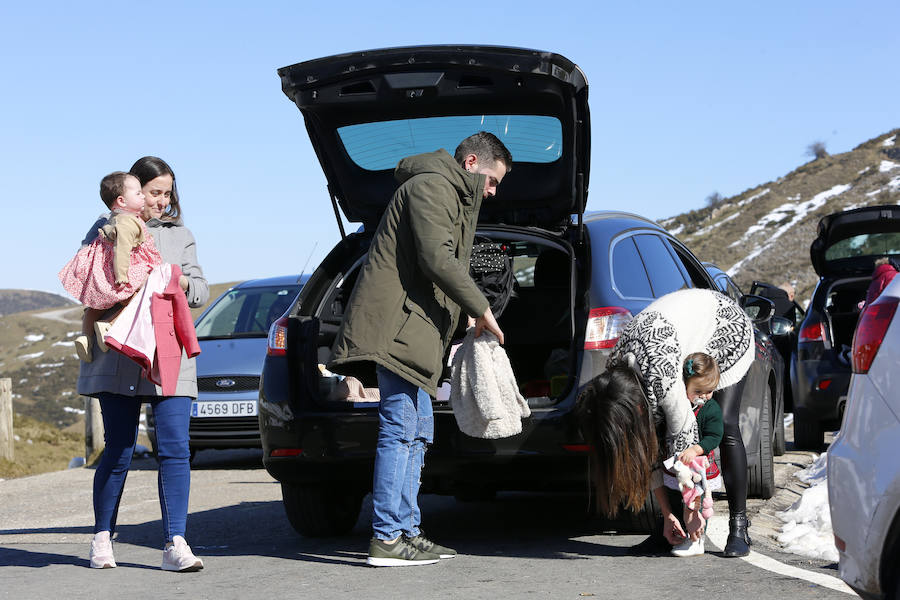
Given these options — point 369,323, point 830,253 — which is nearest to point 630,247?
point 369,323

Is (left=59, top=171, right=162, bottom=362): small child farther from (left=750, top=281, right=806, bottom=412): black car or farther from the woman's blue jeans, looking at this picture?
(left=750, top=281, right=806, bottom=412): black car

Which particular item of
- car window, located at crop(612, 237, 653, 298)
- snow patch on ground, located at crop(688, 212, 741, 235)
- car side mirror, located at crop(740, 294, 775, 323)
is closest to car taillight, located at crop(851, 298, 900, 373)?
car window, located at crop(612, 237, 653, 298)

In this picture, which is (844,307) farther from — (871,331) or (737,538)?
(871,331)

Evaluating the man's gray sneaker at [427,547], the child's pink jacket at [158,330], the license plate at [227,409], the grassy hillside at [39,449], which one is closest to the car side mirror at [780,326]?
the man's gray sneaker at [427,547]

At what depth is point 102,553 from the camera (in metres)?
5.36

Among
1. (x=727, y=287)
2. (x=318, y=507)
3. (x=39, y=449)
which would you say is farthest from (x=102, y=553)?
(x=39, y=449)

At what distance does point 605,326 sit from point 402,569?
4.71 ft

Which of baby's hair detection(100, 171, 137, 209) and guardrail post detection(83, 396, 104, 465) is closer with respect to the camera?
baby's hair detection(100, 171, 137, 209)

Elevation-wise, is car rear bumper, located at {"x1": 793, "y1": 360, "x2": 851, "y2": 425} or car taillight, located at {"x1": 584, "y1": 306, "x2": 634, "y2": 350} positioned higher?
car taillight, located at {"x1": 584, "y1": 306, "x2": 634, "y2": 350}

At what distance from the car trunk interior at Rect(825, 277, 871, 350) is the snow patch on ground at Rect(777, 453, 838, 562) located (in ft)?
13.4

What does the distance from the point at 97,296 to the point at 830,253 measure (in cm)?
776

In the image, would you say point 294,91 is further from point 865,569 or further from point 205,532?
point 865,569

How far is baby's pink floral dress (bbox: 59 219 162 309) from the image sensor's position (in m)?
5.23

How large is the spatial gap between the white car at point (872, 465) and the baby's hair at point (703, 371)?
1.63 meters
